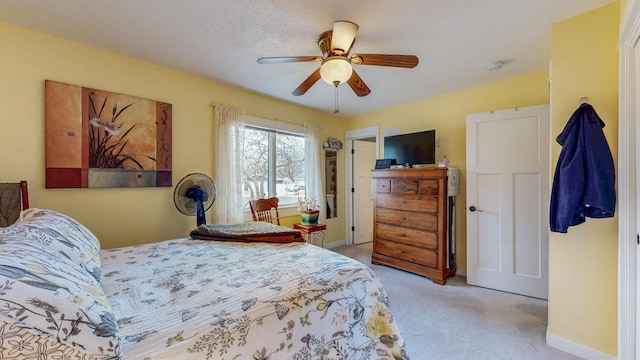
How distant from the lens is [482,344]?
75.9 inches

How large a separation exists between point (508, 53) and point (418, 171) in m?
1.40

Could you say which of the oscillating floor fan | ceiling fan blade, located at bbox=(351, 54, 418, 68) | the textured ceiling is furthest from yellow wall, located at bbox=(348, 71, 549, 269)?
the oscillating floor fan

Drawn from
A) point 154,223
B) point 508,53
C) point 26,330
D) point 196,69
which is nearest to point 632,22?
point 508,53

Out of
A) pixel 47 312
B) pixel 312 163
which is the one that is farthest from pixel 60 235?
pixel 312 163

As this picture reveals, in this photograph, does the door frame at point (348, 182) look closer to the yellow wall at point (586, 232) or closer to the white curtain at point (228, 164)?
the white curtain at point (228, 164)

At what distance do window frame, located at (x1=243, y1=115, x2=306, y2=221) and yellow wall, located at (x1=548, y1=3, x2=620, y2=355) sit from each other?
9.47 ft

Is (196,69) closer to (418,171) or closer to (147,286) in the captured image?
(147,286)

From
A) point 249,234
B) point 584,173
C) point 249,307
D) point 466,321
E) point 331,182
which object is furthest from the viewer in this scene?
point 331,182

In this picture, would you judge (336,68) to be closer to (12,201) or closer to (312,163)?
(312,163)

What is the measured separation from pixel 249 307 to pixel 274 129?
2.95 meters

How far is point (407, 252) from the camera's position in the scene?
10.8 feet

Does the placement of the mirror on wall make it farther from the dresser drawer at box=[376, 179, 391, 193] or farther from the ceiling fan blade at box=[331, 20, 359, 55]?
the ceiling fan blade at box=[331, 20, 359, 55]

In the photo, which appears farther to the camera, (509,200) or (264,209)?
(264,209)

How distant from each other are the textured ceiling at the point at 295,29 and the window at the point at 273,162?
97 centimetres
